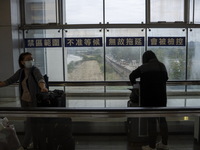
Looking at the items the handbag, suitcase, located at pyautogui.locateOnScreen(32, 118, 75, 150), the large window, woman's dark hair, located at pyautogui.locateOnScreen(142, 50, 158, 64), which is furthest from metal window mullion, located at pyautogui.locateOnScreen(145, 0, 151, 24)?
the handbag

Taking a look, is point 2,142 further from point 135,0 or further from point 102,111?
point 135,0

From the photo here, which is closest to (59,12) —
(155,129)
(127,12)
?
(127,12)

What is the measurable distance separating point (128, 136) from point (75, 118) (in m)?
0.79

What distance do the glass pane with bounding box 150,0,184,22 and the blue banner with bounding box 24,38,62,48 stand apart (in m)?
3.66

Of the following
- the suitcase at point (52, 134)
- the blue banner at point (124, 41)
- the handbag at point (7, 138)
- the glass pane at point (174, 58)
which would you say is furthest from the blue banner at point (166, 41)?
the handbag at point (7, 138)

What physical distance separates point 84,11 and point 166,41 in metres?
3.23

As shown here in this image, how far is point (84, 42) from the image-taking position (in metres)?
9.19

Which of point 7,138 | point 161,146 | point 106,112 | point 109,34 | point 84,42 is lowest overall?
point 161,146

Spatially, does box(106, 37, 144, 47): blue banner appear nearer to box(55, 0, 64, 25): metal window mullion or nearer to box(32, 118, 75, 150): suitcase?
box(55, 0, 64, 25): metal window mullion

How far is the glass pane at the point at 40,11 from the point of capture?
938cm

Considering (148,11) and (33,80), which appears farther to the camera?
(148,11)

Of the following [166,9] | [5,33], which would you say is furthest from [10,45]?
[166,9]

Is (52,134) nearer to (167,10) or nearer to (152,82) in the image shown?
(152,82)

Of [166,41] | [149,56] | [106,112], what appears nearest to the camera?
[106,112]
